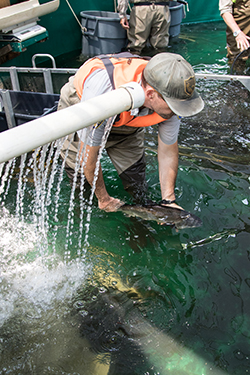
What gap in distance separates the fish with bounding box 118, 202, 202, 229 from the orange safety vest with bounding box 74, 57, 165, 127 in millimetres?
779

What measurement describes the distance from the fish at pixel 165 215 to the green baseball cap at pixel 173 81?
99 cm

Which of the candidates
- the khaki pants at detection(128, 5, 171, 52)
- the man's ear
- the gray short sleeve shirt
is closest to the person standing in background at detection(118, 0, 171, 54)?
the khaki pants at detection(128, 5, 171, 52)

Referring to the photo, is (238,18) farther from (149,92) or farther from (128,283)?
(128,283)

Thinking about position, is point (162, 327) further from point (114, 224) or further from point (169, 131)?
point (169, 131)

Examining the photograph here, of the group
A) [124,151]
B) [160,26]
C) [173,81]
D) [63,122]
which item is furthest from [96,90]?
[160,26]

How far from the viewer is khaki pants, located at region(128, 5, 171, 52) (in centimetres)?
648

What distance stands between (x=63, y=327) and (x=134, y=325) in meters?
0.51

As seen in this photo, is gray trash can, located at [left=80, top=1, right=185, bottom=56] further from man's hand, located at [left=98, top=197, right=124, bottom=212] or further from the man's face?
the man's face

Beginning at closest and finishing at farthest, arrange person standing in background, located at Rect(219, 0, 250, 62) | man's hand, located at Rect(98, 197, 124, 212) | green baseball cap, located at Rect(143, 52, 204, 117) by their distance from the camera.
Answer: green baseball cap, located at Rect(143, 52, 204, 117) → man's hand, located at Rect(98, 197, 124, 212) → person standing in background, located at Rect(219, 0, 250, 62)

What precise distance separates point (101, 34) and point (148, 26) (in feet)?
3.50

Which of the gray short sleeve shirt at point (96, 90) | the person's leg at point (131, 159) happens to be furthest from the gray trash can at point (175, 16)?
the gray short sleeve shirt at point (96, 90)

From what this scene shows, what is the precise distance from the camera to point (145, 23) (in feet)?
21.8

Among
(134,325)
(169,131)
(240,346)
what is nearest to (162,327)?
(134,325)

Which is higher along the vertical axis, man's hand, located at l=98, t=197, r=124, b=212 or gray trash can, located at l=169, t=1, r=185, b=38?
gray trash can, located at l=169, t=1, r=185, b=38
